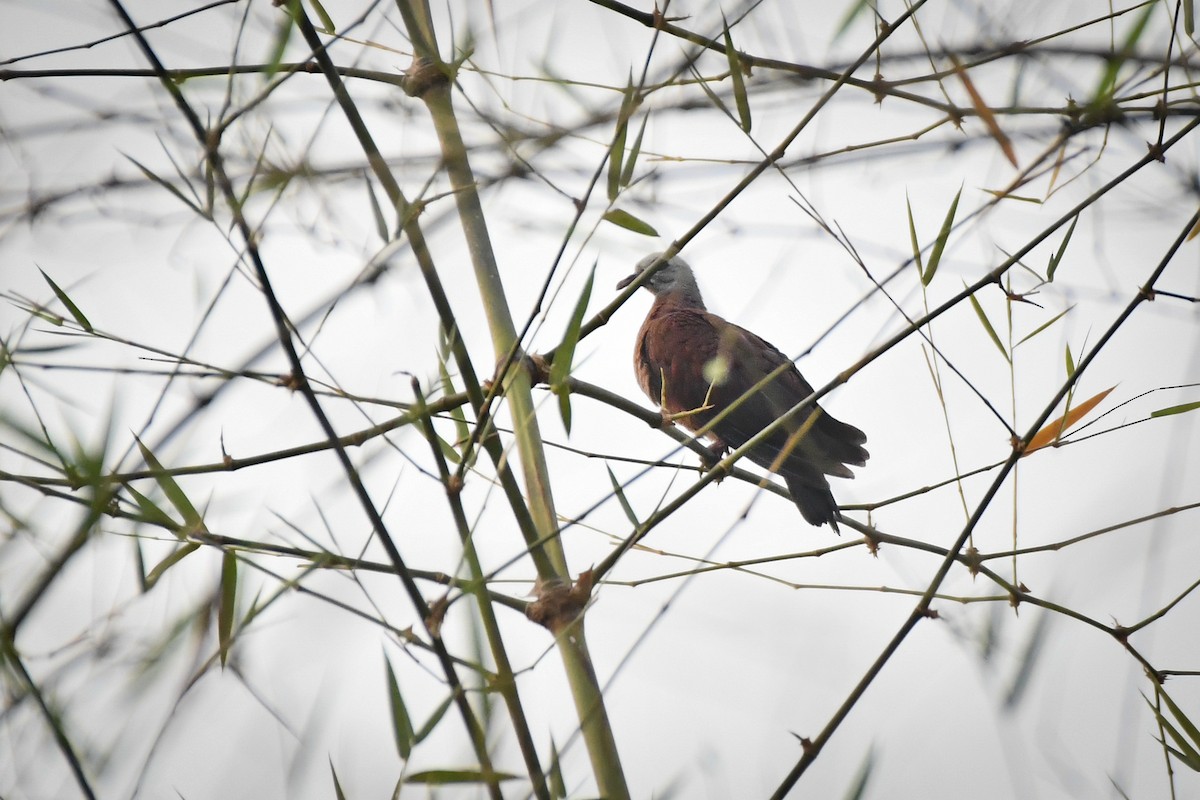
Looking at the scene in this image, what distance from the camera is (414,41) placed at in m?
1.26

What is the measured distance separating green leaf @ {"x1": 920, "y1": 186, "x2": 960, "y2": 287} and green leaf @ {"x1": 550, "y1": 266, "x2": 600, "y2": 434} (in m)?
0.54

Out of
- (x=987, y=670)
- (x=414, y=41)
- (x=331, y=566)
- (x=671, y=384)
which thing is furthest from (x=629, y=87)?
(x=671, y=384)

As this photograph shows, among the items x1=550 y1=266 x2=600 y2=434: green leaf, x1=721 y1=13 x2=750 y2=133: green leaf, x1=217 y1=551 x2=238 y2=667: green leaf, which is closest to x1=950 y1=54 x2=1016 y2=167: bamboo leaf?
x1=721 y1=13 x2=750 y2=133: green leaf

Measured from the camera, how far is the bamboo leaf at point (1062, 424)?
4.92 ft

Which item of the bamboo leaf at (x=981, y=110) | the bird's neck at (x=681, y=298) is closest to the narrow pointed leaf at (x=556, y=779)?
the bamboo leaf at (x=981, y=110)

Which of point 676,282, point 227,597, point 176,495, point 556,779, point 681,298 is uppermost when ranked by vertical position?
point 676,282

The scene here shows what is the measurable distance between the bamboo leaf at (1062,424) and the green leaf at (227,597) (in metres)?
1.09

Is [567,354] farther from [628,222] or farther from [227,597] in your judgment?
[227,597]

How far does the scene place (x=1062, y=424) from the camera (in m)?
1.51

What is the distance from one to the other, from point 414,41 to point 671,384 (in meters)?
2.33

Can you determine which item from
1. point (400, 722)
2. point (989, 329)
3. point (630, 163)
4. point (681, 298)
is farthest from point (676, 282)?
point (400, 722)

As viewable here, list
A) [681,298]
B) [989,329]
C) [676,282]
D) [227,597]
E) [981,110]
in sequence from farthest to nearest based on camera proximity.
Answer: [676,282] → [681,298] → [989,329] → [227,597] → [981,110]

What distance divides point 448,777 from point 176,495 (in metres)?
0.55

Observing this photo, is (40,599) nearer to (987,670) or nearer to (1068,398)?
(987,670)
